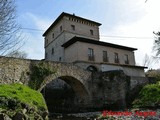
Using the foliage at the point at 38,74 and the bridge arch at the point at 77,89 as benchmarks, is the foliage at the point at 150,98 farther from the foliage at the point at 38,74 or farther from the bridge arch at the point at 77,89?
the foliage at the point at 38,74

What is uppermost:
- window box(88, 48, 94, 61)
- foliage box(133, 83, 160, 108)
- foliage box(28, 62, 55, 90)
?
window box(88, 48, 94, 61)

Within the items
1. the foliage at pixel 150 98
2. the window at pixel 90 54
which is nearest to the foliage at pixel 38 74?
the foliage at pixel 150 98

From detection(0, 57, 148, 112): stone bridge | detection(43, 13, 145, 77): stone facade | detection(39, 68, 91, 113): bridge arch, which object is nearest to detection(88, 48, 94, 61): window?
detection(43, 13, 145, 77): stone facade

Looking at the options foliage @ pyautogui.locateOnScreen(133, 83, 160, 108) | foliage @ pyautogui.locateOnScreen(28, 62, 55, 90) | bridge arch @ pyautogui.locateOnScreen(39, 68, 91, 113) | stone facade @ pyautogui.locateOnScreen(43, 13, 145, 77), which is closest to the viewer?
foliage @ pyautogui.locateOnScreen(28, 62, 55, 90)

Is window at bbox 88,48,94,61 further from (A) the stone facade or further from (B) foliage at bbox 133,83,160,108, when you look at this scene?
(B) foliage at bbox 133,83,160,108

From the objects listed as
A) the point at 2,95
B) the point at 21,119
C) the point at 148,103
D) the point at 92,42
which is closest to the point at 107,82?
the point at 148,103

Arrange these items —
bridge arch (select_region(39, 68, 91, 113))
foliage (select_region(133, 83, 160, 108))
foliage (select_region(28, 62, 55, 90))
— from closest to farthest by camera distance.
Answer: foliage (select_region(28, 62, 55, 90)) → foliage (select_region(133, 83, 160, 108)) → bridge arch (select_region(39, 68, 91, 113))

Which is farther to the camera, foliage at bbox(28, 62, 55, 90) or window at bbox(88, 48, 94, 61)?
window at bbox(88, 48, 94, 61)

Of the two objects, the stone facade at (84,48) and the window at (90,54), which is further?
the window at (90,54)

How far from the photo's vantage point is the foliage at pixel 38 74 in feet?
61.9

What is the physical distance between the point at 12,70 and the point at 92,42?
15846 mm

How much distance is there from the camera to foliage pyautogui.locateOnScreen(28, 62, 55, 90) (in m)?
18.9

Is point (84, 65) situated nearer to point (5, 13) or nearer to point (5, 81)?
point (5, 81)

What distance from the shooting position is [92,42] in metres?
31.3
